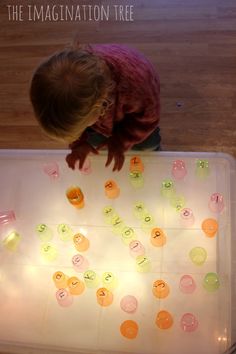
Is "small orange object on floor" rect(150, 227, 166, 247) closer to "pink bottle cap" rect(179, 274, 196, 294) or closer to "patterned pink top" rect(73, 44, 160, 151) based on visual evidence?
"pink bottle cap" rect(179, 274, 196, 294)

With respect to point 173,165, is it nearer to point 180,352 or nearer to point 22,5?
point 180,352

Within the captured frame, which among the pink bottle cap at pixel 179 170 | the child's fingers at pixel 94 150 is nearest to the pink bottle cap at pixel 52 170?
the child's fingers at pixel 94 150

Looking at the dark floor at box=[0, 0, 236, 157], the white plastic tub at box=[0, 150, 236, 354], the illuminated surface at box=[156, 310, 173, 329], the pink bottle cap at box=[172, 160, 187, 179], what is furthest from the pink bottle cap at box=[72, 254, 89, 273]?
the dark floor at box=[0, 0, 236, 157]

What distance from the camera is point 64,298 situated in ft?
3.55

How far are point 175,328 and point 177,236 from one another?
9.4 inches

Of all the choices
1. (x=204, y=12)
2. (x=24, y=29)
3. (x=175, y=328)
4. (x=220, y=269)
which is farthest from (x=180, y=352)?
(x=24, y=29)

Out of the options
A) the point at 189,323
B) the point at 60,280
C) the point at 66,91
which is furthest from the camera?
the point at 60,280

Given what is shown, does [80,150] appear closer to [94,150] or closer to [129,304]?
[94,150]

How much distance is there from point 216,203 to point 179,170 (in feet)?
0.48

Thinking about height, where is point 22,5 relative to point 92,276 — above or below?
above

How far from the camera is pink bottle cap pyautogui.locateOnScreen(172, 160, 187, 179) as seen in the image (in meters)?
1.21

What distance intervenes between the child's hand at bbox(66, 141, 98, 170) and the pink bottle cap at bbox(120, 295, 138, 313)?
40 centimetres

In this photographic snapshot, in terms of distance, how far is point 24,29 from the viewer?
190 centimetres

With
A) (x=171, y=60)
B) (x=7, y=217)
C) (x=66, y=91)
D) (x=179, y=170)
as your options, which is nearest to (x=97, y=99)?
(x=66, y=91)
